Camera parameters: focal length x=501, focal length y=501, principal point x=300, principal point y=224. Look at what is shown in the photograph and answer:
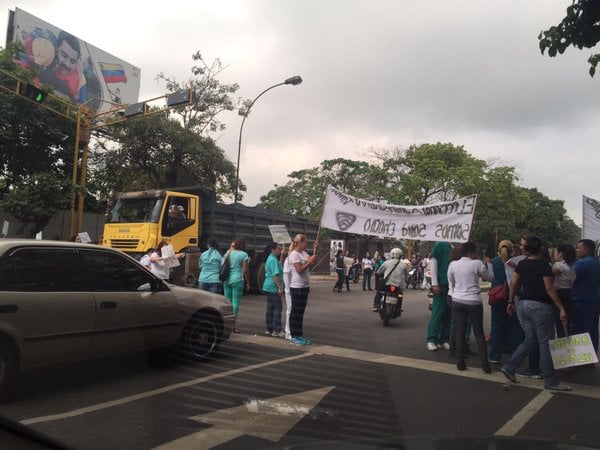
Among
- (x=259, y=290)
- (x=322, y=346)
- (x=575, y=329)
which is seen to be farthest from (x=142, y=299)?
(x=259, y=290)

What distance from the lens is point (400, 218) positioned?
900 cm

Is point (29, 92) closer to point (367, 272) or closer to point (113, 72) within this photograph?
point (367, 272)

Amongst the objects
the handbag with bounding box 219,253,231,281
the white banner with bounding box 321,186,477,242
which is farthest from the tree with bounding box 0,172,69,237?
the white banner with bounding box 321,186,477,242

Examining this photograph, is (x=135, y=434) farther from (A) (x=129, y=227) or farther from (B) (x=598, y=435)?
(A) (x=129, y=227)

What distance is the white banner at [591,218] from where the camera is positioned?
9.00 meters

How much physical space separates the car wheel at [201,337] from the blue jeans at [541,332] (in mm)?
3631

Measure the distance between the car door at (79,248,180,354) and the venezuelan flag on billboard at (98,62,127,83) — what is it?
3853cm

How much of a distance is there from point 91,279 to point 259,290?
9.77m

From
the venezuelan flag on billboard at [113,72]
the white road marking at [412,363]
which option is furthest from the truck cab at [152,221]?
the venezuelan flag on billboard at [113,72]

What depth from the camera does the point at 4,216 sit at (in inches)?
711

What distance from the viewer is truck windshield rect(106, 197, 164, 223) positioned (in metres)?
11.8

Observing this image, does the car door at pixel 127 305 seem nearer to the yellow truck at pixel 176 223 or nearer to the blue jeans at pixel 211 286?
the blue jeans at pixel 211 286

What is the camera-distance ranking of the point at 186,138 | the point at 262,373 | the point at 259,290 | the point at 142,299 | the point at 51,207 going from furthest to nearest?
the point at 186,138, the point at 51,207, the point at 259,290, the point at 262,373, the point at 142,299

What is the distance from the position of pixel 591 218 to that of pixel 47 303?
28.9 ft
